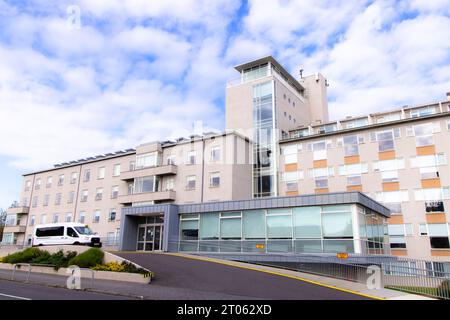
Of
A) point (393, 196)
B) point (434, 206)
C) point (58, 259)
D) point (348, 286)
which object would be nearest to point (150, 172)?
point (58, 259)

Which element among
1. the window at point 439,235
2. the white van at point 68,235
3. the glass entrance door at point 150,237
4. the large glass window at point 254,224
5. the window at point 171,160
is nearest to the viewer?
the large glass window at point 254,224

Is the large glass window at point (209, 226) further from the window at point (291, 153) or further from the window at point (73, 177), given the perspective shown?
the window at point (73, 177)

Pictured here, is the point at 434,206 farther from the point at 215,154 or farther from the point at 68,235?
the point at 68,235

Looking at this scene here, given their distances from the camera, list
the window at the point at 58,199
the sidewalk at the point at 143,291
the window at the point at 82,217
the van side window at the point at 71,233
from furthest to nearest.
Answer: the window at the point at 58,199 → the window at the point at 82,217 → the van side window at the point at 71,233 → the sidewalk at the point at 143,291

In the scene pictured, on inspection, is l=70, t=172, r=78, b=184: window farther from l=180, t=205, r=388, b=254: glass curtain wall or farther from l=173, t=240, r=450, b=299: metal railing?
l=173, t=240, r=450, b=299: metal railing

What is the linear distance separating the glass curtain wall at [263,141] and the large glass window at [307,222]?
1625cm

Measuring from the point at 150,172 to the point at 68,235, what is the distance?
11.6 meters

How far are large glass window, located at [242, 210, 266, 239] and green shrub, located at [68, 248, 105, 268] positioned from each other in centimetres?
972

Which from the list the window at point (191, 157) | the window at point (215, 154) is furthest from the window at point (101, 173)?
the window at point (215, 154)

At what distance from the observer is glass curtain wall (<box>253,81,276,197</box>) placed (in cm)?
4006

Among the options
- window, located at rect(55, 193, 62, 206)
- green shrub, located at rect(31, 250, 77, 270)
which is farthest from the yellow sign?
window, located at rect(55, 193, 62, 206)

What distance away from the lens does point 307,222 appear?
74.8 ft

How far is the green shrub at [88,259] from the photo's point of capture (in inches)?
730
